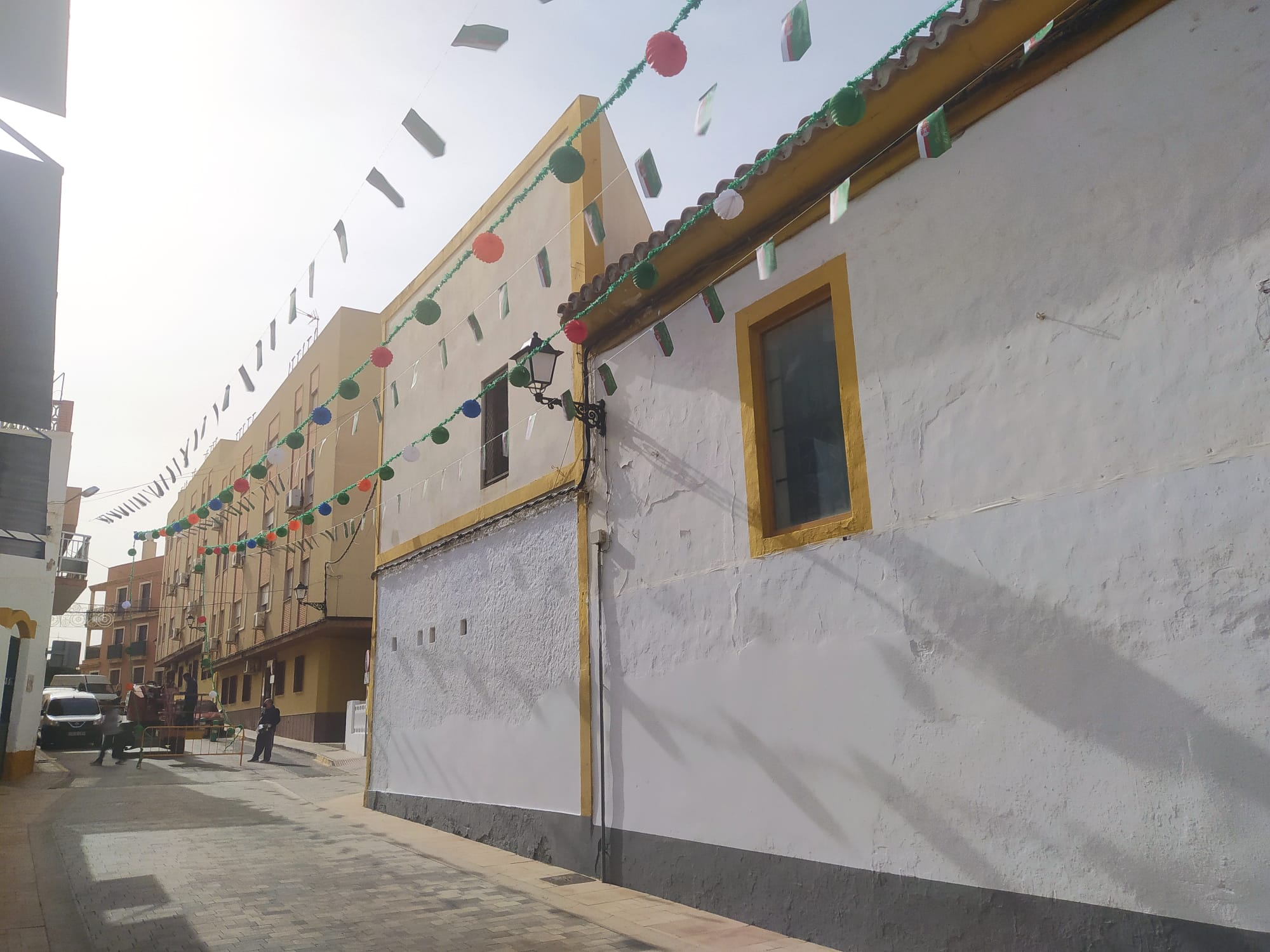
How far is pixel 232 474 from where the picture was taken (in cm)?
3238

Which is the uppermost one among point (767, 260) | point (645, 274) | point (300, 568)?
point (300, 568)

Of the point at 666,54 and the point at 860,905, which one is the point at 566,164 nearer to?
the point at 666,54

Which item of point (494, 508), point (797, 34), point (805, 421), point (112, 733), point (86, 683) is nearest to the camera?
point (797, 34)

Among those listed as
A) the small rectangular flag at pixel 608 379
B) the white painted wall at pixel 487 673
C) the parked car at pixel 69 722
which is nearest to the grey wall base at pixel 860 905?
the white painted wall at pixel 487 673

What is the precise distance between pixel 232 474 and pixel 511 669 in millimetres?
27354

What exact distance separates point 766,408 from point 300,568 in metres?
22.3

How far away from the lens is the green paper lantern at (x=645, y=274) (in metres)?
6.40

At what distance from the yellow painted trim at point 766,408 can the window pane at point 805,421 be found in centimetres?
6

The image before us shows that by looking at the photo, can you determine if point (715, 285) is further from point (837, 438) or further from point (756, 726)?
point (756, 726)

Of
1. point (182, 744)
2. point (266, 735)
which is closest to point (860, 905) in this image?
point (266, 735)

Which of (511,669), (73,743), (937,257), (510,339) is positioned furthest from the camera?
(73,743)

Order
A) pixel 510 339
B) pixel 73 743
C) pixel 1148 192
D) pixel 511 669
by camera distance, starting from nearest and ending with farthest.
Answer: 1. pixel 1148 192
2. pixel 511 669
3. pixel 510 339
4. pixel 73 743

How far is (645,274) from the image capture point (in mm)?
6418

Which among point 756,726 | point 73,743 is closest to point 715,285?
point 756,726
